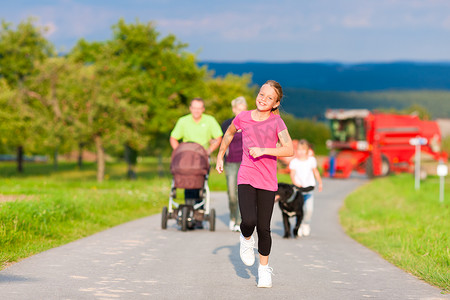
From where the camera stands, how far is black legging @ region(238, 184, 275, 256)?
632 cm

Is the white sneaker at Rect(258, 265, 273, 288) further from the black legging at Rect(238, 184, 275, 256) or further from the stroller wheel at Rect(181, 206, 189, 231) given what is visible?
the stroller wheel at Rect(181, 206, 189, 231)

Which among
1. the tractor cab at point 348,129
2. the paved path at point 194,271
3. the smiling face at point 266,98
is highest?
the tractor cab at point 348,129

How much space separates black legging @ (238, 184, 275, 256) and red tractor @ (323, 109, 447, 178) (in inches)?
1116

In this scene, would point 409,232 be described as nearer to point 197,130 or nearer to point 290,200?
point 290,200

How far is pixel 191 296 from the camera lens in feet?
18.7

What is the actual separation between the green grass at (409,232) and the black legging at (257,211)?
71.8 inches

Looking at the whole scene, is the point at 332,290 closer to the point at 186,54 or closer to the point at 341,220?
the point at 341,220

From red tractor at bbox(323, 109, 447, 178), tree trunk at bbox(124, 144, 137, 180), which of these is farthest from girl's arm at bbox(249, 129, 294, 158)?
tree trunk at bbox(124, 144, 137, 180)

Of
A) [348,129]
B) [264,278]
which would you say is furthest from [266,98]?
[348,129]

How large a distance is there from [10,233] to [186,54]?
4042 centimetres

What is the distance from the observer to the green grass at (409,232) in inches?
302

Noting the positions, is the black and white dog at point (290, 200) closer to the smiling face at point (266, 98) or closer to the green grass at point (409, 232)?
the green grass at point (409, 232)

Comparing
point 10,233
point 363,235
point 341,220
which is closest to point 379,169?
point 341,220

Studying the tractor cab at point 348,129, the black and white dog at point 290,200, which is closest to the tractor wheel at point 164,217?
the black and white dog at point 290,200
